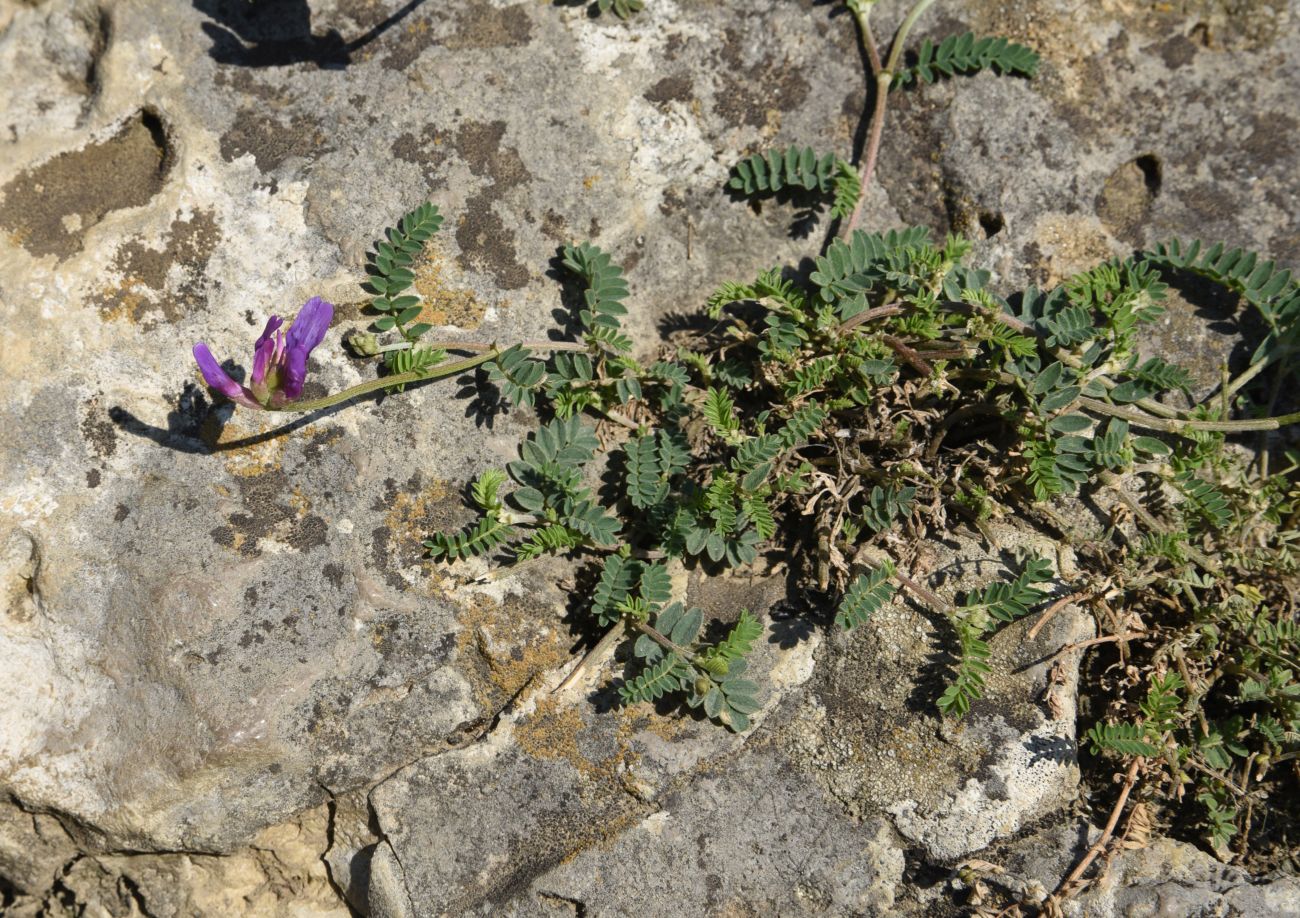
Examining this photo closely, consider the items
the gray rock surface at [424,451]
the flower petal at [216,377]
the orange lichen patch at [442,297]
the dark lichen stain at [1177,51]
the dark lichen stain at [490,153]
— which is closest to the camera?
the flower petal at [216,377]

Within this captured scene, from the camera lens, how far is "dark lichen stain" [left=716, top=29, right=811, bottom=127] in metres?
3.33

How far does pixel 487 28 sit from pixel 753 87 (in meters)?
0.91

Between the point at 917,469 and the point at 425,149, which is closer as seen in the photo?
the point at 917,469

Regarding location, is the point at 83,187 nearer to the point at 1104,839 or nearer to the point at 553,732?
the point at 553,732

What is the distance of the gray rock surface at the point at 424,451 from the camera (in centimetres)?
275

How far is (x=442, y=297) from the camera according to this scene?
3.09m

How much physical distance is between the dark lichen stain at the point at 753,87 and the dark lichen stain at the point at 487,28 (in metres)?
0.67

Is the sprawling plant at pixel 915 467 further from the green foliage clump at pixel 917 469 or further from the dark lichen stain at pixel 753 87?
the dark lichen stain at pixel 753 87

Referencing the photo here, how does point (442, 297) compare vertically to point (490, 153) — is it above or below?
below

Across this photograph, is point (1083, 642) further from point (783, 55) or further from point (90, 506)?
point (90, 506)

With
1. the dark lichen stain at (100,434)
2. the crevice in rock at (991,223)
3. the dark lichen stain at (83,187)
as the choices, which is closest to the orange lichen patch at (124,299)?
the dark lichen stain at (83,187)

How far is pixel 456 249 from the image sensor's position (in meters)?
3.13

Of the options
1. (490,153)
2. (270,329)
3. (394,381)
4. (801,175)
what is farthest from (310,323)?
(801,175)

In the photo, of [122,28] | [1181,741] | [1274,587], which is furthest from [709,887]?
[122,28]
